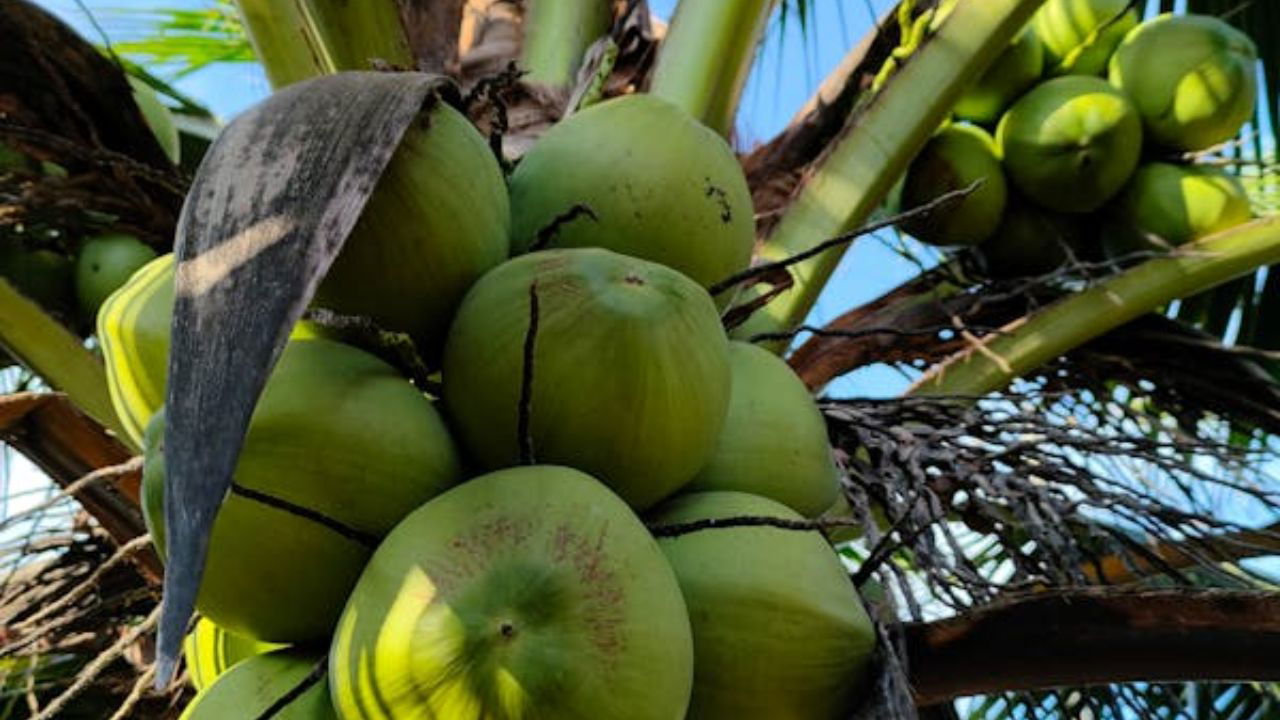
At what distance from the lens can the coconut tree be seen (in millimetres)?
793

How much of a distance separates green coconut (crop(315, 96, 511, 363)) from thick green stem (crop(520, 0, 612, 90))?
74 cm

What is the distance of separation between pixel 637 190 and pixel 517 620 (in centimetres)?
42

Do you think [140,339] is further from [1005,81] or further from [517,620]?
[1005,81]

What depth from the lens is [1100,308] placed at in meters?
1.89

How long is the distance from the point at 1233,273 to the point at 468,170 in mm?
1468

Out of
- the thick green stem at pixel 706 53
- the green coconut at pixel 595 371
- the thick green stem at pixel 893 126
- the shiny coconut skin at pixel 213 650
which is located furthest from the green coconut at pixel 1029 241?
the shiny coconut skin at pixel 213 650

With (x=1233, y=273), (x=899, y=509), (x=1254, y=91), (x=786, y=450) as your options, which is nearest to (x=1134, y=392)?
(x=1233, y=273)

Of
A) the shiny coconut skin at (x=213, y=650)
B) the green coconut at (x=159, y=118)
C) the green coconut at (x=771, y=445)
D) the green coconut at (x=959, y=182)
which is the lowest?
the shiny coconut skin at (x=213, y=650)

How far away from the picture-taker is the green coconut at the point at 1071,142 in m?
1.96

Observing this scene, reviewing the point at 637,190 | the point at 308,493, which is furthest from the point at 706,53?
the point at 308,493

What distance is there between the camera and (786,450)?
3.28ft

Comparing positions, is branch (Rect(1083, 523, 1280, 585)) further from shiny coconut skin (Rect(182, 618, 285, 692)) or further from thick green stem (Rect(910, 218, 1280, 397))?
shiny coconut skin (Rect(182, 618, 285, 692))

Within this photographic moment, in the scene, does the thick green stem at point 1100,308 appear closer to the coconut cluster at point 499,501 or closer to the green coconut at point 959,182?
the green coconut at point 959,182

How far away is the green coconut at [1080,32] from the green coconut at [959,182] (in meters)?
0.19
